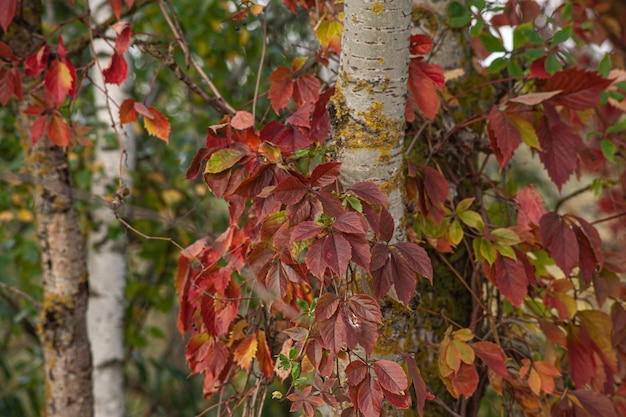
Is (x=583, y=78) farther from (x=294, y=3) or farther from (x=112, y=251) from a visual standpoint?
(x=112, y=251)

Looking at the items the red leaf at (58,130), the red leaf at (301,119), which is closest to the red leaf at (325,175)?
the red leaf at (301,119)

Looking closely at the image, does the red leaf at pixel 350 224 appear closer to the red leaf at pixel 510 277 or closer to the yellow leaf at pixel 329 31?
the red leaf at pixel 510 277

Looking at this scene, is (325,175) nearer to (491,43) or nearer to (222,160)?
(222,160)

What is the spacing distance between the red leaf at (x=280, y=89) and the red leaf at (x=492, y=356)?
1.73 feet

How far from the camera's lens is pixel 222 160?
0.80m

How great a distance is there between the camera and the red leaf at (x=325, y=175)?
0.73 m

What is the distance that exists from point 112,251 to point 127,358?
0.80 m

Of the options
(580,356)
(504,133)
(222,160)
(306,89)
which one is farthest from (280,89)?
(580,356)

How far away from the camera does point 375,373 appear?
29.3 inches

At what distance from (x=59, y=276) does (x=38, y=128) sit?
1.38ft

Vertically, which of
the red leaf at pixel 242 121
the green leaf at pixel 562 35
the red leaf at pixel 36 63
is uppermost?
the red leaf at pixel 36 63

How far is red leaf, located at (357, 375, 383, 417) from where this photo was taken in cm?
72

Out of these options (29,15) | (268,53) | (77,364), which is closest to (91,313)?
(77,364)

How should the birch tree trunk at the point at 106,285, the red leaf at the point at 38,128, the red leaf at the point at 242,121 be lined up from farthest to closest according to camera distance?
1. the birch tree trunk at the point at 106,285
2. the red leaf at the point at 38,128
3. the red leaf at the point at 242,121
